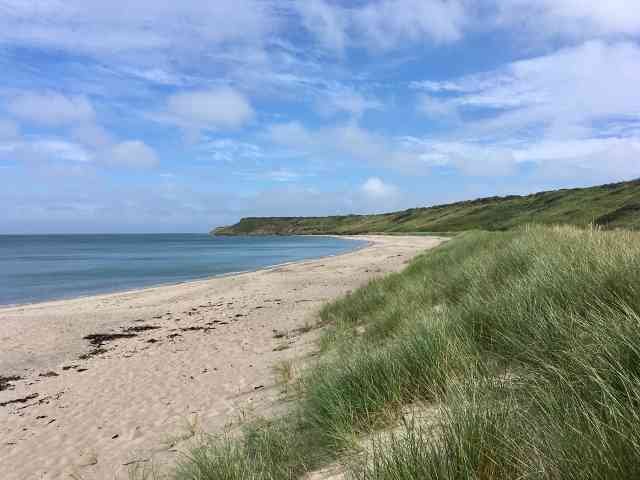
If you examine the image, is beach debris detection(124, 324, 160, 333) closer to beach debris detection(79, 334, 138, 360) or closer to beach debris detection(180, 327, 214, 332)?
beach debris detection(79, 334, 138, 360)

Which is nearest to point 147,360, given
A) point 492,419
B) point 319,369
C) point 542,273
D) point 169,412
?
point 169,412

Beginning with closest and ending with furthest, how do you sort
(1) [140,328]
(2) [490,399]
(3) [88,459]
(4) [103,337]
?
(2) [490,399] → (3) [88,459] → (4) [103,337] → (1) [140,328]

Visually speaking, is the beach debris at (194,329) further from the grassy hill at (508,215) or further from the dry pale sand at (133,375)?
the grassy hill at (508,215)

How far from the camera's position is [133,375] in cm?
966

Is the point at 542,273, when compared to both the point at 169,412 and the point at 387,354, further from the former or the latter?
the point at 169,412

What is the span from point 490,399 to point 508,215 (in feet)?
303

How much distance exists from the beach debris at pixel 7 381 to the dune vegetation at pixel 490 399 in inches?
301

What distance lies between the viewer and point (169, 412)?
703 centimetres

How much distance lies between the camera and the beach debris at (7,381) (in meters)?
9.79

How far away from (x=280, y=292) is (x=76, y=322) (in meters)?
9.14

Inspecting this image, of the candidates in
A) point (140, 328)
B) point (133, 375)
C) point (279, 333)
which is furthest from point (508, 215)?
point (133, 375)

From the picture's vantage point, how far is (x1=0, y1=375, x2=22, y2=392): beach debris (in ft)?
32.1

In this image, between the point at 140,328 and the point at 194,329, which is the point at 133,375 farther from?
the point at 140,328

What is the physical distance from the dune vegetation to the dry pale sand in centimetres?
133
